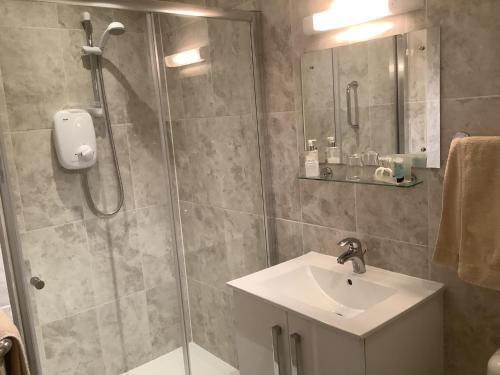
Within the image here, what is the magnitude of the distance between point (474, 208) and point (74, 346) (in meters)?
1.94

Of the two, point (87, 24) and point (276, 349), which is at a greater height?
point (87, 24)

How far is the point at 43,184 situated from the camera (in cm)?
204

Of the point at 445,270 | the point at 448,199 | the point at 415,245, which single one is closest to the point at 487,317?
the point at 445,270

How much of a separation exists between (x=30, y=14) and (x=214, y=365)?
6.25ft

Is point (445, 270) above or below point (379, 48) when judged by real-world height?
below

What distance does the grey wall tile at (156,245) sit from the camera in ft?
7.29

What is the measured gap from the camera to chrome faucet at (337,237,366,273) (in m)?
1.84

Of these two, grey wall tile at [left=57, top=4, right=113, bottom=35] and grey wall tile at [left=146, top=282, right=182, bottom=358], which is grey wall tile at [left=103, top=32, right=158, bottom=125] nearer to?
grey wall tile at [left=57, top=4, right=113, bottom=35]

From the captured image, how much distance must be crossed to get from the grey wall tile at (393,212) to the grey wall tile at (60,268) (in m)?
1.37

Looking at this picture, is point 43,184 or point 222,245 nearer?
point 43,184

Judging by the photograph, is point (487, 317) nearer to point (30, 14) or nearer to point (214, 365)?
point (214, 365)

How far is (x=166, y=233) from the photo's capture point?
7.32 ft

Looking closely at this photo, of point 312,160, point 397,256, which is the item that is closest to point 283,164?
point 312,160

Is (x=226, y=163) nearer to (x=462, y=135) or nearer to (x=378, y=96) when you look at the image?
(x=378, y=96)
